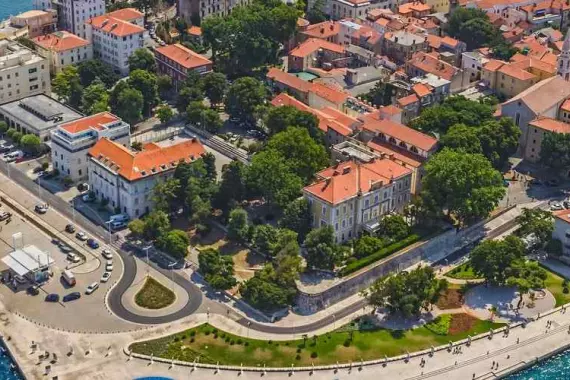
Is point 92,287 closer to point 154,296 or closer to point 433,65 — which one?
point 154,296

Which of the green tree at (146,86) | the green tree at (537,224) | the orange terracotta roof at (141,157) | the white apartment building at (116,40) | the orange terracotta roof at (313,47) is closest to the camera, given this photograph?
the green tree at (537,224)

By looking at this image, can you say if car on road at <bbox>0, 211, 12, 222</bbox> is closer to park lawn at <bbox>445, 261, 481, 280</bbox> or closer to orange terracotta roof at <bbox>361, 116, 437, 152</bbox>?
orange terracotta roof at <bbox>361, 116, 437, 152</bbox>

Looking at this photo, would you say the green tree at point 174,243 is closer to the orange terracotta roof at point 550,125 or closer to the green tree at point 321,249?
the green tree at point 321,249

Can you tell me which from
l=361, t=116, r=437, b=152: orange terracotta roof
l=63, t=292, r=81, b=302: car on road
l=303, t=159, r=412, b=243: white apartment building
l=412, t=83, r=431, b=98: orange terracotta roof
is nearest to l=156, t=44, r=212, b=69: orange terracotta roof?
l=412, t=83, r=431, b=98: orange terracotta roof

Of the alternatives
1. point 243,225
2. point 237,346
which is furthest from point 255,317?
point 243,225

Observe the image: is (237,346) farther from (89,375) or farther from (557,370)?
(557,370)

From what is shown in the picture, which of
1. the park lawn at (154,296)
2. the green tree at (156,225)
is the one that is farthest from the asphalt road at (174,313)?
the green tree at (156,225)
